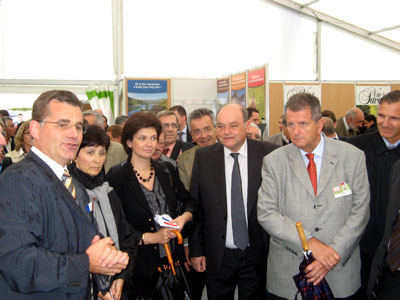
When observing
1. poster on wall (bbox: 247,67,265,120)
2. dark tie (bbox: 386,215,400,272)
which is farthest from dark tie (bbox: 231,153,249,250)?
poster on wall (bbox: 247,67,265,120)

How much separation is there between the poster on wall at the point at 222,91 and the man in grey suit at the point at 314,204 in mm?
6957

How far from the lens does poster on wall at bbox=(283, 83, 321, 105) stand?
889cm

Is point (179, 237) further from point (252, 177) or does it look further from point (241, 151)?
point (241, 151)

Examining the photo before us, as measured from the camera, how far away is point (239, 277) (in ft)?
8.36

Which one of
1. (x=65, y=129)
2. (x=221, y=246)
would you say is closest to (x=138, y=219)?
(x=221, y=246)

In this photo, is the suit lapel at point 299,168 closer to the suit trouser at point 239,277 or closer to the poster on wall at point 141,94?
the suit trouser at point 239,277

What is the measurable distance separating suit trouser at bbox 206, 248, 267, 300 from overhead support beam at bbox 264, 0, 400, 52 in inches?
457

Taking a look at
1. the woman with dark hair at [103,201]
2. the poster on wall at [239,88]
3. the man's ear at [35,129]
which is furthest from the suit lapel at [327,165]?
the poster on wall at [239,88]

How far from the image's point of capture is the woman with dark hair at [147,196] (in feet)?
7.79

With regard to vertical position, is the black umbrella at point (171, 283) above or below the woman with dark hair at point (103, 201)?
below

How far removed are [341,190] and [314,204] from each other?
0.59 feet

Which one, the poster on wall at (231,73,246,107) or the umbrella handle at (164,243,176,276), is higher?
the poster on wall at (231,73,246,107)

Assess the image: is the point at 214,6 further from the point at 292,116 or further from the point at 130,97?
the point at 292,116

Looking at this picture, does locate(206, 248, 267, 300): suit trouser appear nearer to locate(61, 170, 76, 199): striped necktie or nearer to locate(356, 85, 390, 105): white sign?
locate(61, 170, 76, 199): striped necktie
